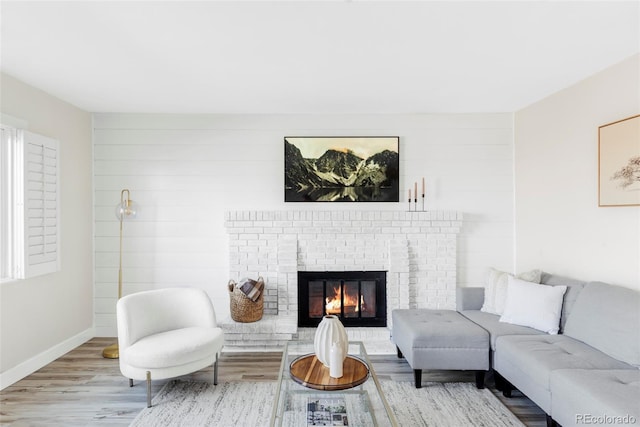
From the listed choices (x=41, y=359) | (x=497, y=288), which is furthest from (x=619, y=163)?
(x=41, y=359)

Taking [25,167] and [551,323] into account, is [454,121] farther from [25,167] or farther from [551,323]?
[25,167]

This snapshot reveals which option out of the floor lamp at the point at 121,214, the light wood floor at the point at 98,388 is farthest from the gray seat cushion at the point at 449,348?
the floor lamp at the point at 121,214

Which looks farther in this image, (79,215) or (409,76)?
(79,215)

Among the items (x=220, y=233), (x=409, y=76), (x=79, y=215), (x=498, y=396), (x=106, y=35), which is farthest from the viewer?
(x=220, y=233)

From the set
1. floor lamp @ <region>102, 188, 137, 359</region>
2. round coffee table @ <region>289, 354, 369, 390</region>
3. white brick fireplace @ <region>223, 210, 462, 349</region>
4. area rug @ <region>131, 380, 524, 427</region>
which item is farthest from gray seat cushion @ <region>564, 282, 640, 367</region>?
floor lamp @ <region>102, 188, 137, 359</region>

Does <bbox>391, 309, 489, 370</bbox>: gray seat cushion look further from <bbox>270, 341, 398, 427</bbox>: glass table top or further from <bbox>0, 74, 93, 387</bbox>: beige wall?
<bbox>0, 74, 93, 387</bbox>: beige wall

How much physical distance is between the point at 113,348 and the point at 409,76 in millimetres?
3616

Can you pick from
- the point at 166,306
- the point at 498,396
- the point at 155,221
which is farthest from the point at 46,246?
the point at 498,396

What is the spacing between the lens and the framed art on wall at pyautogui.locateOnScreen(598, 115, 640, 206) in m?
2.61

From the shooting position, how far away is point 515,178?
162 inches

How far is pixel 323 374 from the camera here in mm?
2219

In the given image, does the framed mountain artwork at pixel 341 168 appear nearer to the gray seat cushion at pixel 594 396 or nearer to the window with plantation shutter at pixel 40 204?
the window with plantation shutter at pixel 40 204

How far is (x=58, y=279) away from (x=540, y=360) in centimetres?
403

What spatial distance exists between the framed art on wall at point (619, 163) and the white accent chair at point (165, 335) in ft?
10.4
